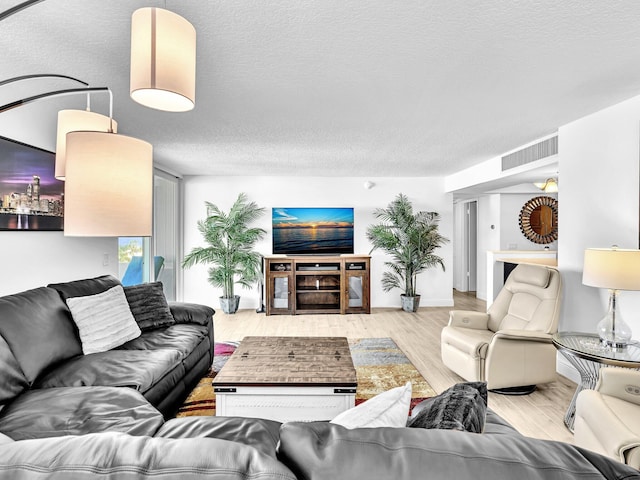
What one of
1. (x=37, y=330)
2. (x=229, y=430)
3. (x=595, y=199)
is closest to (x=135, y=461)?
(x=229, y=430)

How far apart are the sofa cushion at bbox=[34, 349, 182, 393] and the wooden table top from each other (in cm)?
40

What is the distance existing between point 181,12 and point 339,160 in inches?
140

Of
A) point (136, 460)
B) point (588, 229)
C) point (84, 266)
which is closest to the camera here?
point (136, 460)

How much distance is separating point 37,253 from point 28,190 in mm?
511

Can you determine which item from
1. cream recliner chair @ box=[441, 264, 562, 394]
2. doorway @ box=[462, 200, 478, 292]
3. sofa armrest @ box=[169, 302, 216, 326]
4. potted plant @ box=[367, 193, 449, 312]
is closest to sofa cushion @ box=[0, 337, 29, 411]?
sofa armrest @ box=[169, 302, 216, 326]

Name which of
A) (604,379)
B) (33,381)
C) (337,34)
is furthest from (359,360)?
(337,34)

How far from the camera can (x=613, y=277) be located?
237 cm

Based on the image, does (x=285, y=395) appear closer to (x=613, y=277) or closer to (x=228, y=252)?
(x=613, y=277)

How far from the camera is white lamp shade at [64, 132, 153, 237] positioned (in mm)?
1308

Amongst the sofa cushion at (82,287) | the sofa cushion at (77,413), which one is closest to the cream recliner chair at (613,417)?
the sofa cushion at (77,413)

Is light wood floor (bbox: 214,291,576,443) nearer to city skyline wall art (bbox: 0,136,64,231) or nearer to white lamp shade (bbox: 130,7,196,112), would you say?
city skyline wall art (bbox: 0,136,64,231)

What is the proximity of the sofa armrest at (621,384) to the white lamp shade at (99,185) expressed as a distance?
2513 mm

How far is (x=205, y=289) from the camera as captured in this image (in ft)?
21.4

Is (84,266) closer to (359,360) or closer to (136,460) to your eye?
(359,360)
